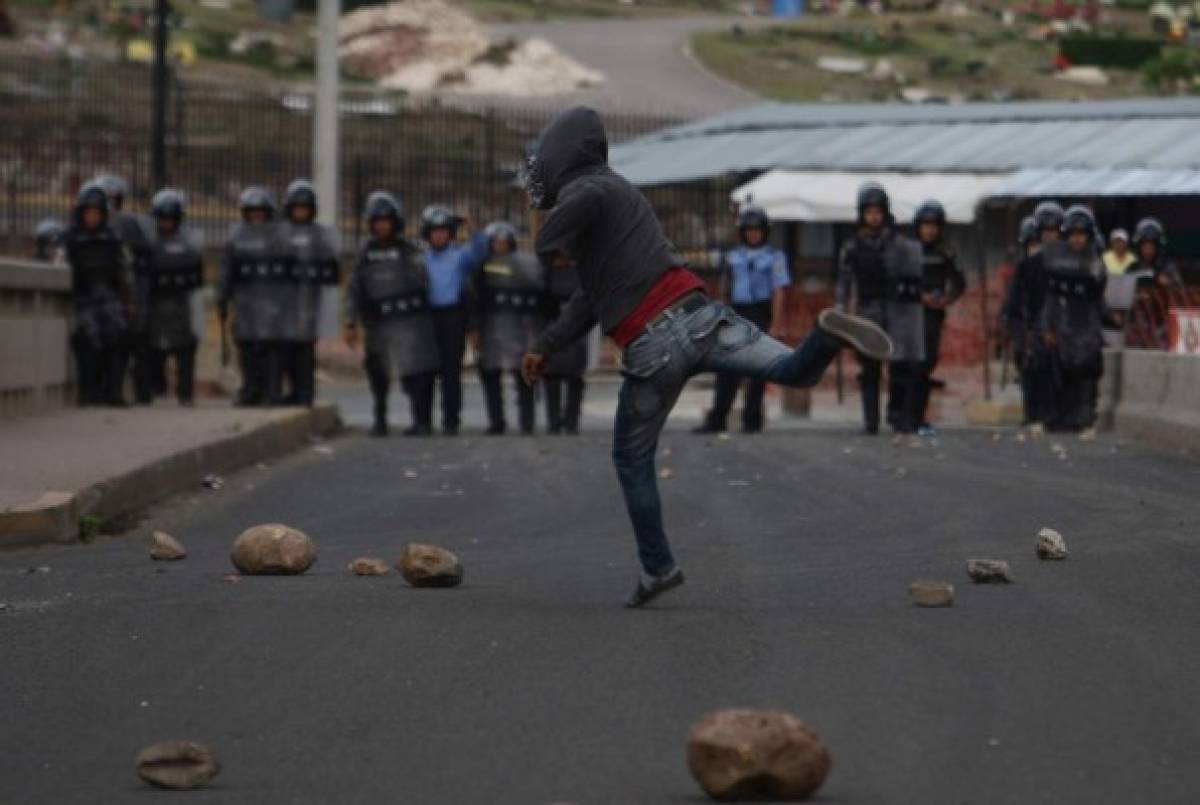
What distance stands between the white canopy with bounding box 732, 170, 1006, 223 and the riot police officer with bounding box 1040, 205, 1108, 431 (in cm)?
1203

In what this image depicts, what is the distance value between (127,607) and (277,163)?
1470 inches

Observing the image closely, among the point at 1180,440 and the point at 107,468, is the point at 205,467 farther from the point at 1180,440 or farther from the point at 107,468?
the point at 1180,440

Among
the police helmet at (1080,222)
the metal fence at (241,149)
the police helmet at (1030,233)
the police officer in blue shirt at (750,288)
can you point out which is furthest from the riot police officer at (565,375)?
the metal fence at (241,149)

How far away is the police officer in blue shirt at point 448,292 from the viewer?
2683cm

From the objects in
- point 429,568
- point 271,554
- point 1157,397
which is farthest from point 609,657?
point 1157,397

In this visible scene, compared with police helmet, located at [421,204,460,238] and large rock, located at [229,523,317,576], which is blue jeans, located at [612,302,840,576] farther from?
police helmet, located at [421,204,460,238]

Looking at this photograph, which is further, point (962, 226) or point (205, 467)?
point (962, 226)

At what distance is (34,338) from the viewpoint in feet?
78.4

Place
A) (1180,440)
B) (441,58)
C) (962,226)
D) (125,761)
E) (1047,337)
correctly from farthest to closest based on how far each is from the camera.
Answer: (441,58)
(962,226)
(1047,337)
(1180,440)
(125,761)

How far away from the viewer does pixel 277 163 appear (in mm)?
48375

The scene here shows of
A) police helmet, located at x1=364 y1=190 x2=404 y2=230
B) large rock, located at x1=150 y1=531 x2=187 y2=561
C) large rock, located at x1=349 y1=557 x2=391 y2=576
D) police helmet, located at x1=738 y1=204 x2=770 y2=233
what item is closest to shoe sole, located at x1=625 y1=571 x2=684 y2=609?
large rock, located at x1=349 y1=557 x2=391 y2=576

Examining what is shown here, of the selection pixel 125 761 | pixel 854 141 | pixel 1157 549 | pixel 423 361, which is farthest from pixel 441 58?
pixel 125 761

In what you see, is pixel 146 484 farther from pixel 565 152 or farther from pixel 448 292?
pixel 448 292

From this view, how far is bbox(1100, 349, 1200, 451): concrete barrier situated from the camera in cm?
2230
